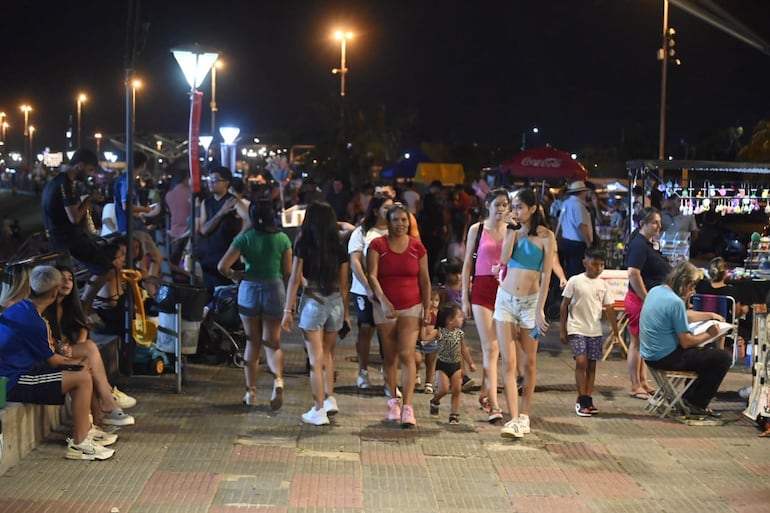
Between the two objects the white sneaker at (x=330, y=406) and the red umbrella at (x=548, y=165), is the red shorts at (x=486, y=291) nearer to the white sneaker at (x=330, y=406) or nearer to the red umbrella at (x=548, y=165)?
the white sneaker at (x=330, y=406)

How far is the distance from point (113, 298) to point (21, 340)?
118 inches

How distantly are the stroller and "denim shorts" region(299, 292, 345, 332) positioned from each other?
238 cm

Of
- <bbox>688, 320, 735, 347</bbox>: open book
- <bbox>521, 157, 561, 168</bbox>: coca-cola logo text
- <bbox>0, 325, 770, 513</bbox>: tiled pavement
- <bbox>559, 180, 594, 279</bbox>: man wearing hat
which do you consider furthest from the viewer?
<bbox>521, 157, 561, 168</bbox>: coca-cola logo text

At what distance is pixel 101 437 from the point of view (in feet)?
23.3

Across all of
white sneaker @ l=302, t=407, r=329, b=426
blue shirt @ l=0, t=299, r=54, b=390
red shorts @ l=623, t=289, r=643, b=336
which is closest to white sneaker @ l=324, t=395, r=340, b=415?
white sneaker @ l=302, t=407, r=329, b=426

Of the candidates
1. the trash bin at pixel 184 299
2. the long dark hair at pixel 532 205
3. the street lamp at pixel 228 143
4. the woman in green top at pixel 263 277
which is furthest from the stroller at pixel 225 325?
the street lamp at pixel 228 143

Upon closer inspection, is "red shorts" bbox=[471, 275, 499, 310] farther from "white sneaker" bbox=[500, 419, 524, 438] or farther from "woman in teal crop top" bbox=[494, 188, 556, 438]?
"white sneaker" bbox=[500, 419, 524, 438]

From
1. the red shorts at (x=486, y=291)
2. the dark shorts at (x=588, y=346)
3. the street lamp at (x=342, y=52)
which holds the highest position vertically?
the street lamp at (x=342, y=52)

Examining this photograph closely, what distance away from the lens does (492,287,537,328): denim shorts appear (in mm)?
7754

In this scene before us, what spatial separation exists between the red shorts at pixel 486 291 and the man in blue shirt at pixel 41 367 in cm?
321

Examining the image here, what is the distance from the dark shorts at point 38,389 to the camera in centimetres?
670

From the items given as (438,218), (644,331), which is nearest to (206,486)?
(644,331)

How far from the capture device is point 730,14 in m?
8.24

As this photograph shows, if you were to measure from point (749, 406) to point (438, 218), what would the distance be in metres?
8.37
